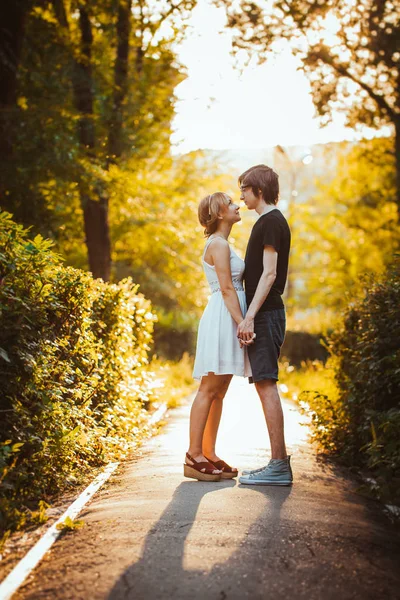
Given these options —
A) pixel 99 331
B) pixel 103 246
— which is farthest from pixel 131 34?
pixel 99 331

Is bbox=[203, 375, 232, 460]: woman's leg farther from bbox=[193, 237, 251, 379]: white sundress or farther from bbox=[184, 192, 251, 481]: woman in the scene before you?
bbox=[193, 237, 251, 379]: white sundress

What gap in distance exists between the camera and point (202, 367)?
722 centimetres

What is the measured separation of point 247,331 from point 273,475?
117 centimetres

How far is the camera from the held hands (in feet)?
22.9

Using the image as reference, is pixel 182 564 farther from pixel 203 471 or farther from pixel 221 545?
pixel 203 471

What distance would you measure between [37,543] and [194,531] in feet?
3.12

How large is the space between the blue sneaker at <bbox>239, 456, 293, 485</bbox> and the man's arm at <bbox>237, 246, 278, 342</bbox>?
1.03 metres

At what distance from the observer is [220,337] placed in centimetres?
720

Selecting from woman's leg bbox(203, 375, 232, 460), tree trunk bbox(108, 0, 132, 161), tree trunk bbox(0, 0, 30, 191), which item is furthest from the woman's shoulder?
tree trunk bbox(108, 0, 132, 161)

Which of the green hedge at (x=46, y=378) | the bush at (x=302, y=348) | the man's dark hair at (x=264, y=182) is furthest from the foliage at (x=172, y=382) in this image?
the bush at (x=302, y=348)

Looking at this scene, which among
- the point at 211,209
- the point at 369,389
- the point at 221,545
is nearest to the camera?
the point at 221,545

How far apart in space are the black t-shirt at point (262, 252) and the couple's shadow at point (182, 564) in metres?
1.79

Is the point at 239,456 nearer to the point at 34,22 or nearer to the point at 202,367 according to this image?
the point at 202,367

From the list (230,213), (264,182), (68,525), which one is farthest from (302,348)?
(68,525)
